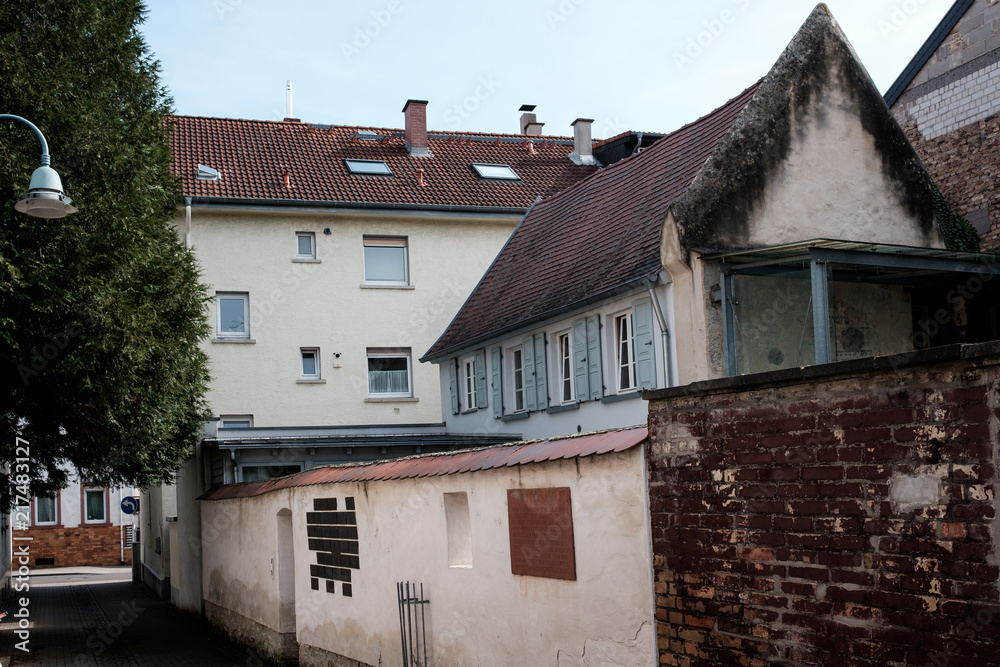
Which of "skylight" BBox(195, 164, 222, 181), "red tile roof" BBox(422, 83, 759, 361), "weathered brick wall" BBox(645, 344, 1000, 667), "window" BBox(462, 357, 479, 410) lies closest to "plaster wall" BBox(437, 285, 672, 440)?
"window" BBox(462, 357, 479, 410)

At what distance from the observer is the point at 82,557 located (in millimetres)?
47750

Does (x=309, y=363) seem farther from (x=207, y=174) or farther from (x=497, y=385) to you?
(x=497, y=385)

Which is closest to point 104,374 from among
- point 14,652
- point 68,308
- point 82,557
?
point 68,308

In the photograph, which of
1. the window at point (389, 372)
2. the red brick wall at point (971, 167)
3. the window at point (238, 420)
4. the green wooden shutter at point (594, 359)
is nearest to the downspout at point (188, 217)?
the window at point (238, 420)

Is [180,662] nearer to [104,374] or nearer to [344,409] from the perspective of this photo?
[104,374]

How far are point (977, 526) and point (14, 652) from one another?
17881mm

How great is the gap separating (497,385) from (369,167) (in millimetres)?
11151

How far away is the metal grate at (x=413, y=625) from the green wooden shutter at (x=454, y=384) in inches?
577

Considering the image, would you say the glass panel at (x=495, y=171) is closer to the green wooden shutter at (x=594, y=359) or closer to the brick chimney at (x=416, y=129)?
the brick chimney at (x=416, y=129)

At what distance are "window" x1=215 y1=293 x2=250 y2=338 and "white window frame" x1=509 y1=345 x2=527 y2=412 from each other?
361 inches

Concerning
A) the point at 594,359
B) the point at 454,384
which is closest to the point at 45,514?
the point at 454,384

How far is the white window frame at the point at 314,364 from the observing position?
29297 millimetres

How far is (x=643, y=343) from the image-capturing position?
1711cm

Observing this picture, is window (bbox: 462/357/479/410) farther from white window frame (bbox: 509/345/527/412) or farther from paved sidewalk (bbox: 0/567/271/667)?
paved sidewalk (bbox: 0/567/271/667)
